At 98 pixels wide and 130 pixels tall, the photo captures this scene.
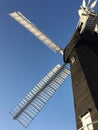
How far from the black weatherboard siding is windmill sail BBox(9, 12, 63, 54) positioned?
136 inches

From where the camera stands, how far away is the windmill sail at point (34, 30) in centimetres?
2045

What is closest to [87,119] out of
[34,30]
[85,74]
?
[85,74]

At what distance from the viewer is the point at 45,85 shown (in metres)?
17.5

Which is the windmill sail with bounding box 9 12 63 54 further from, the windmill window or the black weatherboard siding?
the windmill window

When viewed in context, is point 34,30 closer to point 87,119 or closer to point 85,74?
point 85,74

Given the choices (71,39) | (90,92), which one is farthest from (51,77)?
(90,92)

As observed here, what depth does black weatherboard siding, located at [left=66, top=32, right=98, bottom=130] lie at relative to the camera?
12.3 metres

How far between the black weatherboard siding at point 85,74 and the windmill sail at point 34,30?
346 centimetres

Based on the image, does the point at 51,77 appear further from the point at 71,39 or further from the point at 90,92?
the point at 90,92

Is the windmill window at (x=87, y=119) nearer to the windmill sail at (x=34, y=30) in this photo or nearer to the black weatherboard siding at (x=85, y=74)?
the black weatherboard siding at (x=85, y=74)

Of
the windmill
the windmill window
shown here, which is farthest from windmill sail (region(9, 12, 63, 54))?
the windmill window

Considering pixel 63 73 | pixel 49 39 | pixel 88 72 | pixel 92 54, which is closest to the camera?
pixel 88 72

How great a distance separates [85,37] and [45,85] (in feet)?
12.9

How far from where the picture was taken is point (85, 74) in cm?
1382
